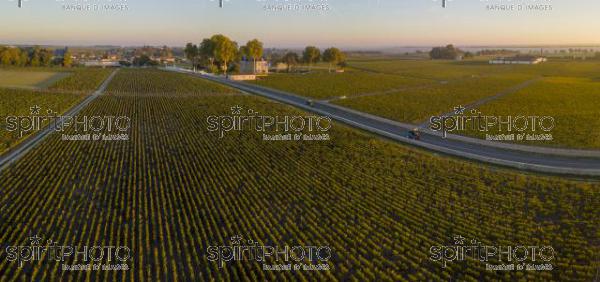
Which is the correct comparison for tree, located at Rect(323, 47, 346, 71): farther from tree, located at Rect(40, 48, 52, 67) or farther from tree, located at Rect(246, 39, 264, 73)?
tree, located at Rect(40, 48, 52, 67)

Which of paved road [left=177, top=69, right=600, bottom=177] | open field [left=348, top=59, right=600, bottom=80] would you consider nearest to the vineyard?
paved road [left=177, top=69, right=600, bottom=177]

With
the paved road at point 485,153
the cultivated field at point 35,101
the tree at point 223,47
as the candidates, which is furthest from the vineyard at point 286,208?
the tree at point 223,47

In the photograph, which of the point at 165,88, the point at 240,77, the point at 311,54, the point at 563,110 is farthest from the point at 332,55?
the point at 563,110

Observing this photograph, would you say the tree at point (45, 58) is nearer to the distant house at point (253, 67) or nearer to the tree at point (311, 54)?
the distant house at point (253, 67)

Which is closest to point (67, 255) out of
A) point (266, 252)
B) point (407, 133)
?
point (266, 252)

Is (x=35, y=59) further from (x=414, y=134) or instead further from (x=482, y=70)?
(x=482, y=70)
